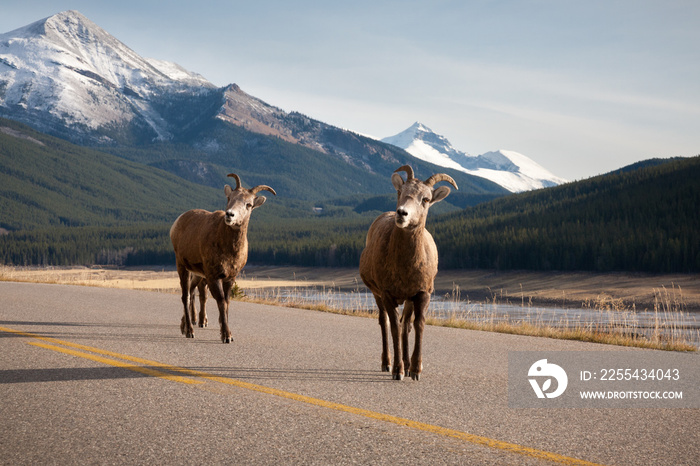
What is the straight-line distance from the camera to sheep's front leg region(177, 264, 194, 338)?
10.2 meters

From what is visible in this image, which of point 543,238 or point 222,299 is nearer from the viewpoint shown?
point 222,299

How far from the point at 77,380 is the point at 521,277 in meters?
68.5

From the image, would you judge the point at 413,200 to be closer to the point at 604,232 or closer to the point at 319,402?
the point at 319,402

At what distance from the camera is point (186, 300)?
10766mm

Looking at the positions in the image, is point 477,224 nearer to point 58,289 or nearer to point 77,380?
point 58,289

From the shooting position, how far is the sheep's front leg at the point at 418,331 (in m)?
7.21

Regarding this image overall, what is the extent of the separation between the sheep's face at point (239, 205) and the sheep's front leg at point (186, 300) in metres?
1.58

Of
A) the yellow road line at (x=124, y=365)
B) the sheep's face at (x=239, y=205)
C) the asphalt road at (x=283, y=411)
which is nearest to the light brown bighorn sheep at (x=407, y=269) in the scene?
the asphalt road at (x=283, y=411)

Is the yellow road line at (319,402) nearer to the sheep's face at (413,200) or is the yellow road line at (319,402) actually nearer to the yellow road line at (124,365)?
the yellow road line at (124,365)

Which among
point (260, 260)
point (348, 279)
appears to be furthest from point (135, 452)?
point (260, 260)

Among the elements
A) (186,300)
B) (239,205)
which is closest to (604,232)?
(186,300)

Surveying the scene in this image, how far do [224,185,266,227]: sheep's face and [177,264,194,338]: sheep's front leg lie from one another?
1.58m

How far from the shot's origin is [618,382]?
23.7 feet

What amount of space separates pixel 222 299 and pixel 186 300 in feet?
3.71
